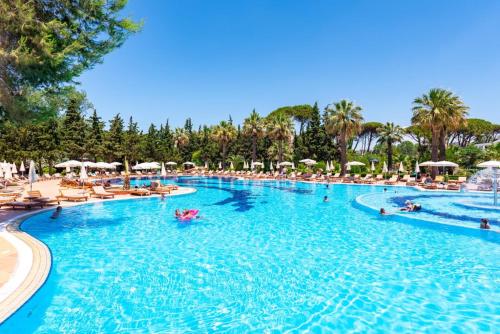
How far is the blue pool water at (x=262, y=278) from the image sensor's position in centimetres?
609

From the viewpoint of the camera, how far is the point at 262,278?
27.4ft

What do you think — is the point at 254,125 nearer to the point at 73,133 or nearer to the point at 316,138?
the point at 316,138

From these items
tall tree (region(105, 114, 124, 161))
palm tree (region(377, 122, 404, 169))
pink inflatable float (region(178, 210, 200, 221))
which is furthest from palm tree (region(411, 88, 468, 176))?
tall tree (region(105, 114, 124, 161))

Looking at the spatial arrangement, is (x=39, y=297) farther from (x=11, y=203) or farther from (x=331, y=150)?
(x=331, y=150)

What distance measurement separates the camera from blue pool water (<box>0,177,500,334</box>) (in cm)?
609

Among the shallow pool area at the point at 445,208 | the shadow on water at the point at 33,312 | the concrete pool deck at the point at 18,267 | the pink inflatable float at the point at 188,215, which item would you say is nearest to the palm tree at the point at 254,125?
the shallow pool area at the point at 445,208

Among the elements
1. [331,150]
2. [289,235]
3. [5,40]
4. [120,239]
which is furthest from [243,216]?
[331,150]

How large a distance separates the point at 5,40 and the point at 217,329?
1300cm

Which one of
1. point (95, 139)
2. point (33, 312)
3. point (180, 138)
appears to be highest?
point (180, 138)

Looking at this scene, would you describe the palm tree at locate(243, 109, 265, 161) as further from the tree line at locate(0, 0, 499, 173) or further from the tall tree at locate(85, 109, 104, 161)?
the tall tree at locate(85, 109, 104, 161)

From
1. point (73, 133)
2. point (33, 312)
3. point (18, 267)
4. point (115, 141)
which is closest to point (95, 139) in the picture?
point (73, 133)

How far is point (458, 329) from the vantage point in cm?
582

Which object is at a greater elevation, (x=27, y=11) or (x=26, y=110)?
(x=27, y=11)

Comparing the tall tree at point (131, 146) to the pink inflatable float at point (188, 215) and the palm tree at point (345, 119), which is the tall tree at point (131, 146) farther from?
the pink inflatable float at point (188, 215)
